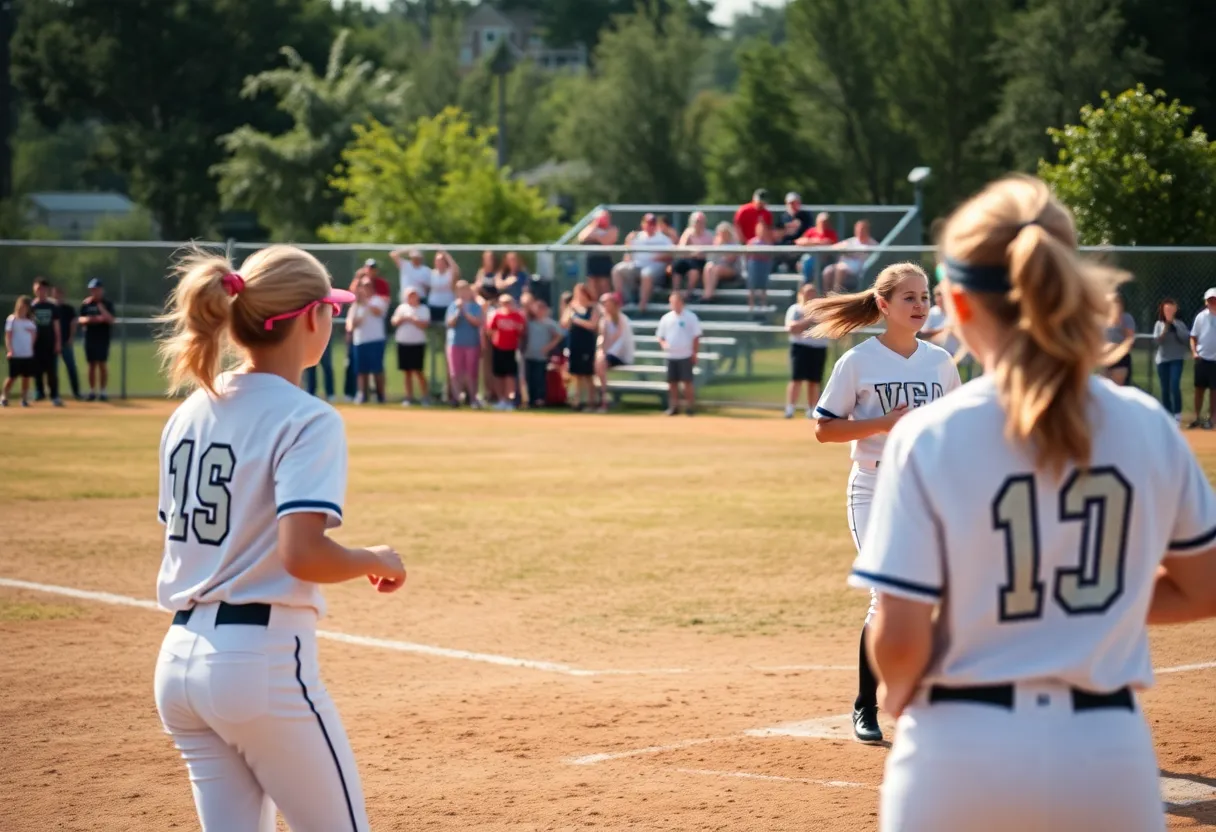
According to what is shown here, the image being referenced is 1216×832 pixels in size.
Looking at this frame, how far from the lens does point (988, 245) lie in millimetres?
2773

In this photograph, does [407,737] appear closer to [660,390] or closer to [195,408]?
[195,408]

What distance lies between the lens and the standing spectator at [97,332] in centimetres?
2748

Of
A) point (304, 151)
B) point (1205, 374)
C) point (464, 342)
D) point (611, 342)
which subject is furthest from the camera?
point (304, 151)

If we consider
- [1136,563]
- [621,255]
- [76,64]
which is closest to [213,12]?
[76,64]

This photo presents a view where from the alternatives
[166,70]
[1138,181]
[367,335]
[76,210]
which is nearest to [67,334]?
[367,335]

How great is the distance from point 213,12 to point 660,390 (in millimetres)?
53096

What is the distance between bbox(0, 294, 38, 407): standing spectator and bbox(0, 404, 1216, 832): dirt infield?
8786 millimetres

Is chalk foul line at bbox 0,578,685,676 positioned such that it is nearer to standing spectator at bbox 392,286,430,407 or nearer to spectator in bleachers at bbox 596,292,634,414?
spectator in bleachers at bbox 596,292,634,414

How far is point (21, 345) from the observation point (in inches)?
1054

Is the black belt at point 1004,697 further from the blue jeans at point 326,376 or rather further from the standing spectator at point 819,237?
the blue jeans at point 326,376

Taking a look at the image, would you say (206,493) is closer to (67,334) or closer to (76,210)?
(67,334)

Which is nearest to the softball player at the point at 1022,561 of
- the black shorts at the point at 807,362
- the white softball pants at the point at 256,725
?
the white softball pants at the point at 256,725

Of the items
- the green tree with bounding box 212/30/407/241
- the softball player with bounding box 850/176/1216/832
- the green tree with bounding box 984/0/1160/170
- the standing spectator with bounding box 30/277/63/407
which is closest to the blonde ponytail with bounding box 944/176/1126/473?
the softball player with bounding box 850/176/1216/832

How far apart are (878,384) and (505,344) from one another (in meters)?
19.4
